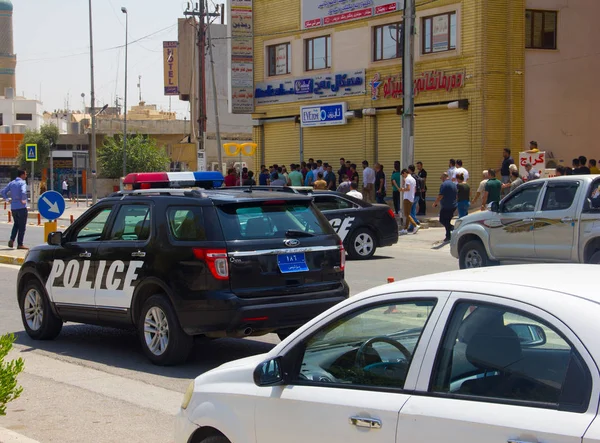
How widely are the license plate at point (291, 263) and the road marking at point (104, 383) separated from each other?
62.6 inches

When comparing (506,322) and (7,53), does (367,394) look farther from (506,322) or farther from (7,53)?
(7,53)

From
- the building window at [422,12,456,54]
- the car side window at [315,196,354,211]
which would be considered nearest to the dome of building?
the building window at [422,12,456,54]

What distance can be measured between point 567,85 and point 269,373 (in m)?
27.0

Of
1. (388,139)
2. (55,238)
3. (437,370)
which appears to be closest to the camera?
(437,370)

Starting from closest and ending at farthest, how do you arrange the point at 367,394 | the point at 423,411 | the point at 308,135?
the point at 423,411
the point at 367,394
the point at 308,135

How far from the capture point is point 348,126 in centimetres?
3338

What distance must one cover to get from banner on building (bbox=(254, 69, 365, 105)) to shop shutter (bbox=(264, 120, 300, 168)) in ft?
3.54

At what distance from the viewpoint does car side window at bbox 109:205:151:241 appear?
8.95m

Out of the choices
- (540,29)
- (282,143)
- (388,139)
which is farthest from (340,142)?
(540,29)

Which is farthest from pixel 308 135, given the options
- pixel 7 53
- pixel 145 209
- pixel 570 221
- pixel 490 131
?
pixel 7 53

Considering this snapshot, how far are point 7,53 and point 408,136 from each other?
11405 cm

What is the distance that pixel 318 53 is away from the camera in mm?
34188

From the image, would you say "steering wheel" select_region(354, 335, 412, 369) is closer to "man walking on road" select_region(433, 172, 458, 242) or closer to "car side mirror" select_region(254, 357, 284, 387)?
"car side mirror" select_region(254, 357, 284, 387)

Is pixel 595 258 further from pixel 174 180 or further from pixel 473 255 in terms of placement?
pixel 174 180
